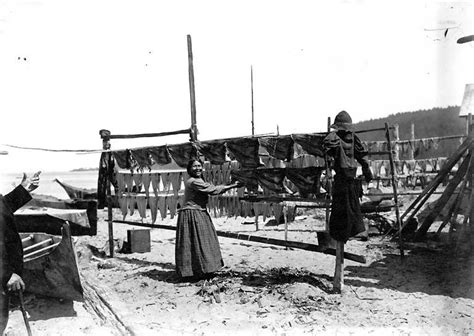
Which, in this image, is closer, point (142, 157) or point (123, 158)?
point (142, 157)

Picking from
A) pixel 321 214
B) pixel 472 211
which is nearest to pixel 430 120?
pixel 321 214

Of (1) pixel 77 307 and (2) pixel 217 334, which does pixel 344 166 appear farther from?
(1) pixel 77 307

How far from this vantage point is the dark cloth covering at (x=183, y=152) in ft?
26.0

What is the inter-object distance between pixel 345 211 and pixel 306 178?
121cm

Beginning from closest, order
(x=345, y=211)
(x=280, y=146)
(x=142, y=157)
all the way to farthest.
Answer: (x=345, y=211), (x=280, y=146), (x=142, y=157)

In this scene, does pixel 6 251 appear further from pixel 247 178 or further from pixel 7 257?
pixel 247 178

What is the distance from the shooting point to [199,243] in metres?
6.68

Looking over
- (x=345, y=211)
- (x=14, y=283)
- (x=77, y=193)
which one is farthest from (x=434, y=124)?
(x=14, y=283)

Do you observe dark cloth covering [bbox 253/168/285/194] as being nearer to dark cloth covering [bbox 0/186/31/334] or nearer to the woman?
the woman

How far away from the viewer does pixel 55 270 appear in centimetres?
537

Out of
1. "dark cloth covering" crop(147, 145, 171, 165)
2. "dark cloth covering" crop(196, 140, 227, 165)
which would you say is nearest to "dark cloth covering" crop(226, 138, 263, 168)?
"dark cloth covering" crop(196, 140, 227, 165)

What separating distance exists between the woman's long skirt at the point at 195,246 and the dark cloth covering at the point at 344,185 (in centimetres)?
205

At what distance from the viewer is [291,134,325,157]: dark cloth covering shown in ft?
21.5

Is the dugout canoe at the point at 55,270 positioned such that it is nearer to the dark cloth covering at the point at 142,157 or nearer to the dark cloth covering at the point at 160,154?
the dark cloth covering at the point at 160,154
